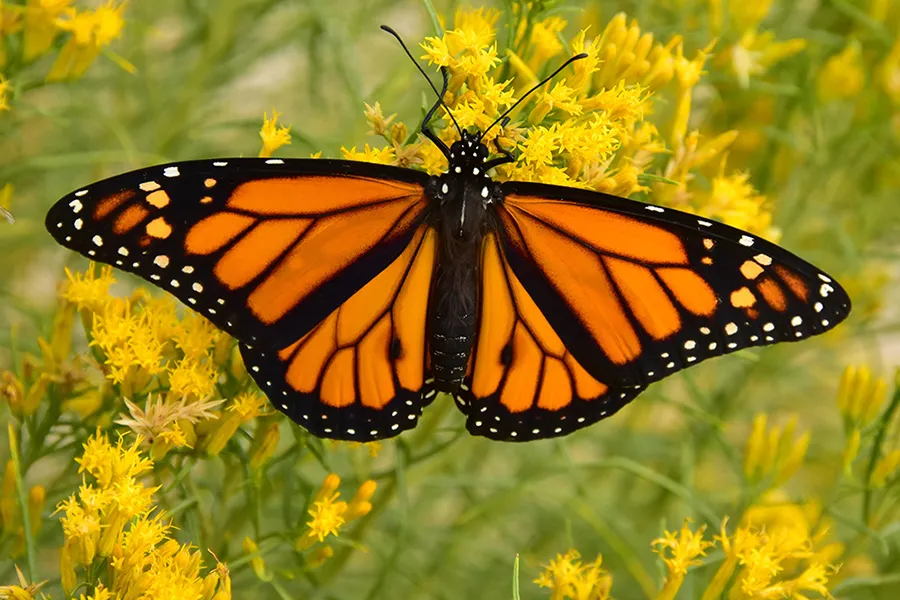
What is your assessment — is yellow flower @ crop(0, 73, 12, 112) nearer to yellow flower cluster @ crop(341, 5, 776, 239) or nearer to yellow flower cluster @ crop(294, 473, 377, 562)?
yellow flower cluster @ crop(341, 5, 776, 239)

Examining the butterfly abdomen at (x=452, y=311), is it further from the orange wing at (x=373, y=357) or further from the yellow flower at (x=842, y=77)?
the yellow flower at (x=842, y=77)

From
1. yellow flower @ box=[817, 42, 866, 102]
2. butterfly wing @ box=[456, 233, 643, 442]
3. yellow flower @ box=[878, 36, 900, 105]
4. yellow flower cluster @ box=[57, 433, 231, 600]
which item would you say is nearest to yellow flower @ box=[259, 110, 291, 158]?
butterfly wing @ box=[456, 233, 643, 442]

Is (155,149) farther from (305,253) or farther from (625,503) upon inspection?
(625,503)

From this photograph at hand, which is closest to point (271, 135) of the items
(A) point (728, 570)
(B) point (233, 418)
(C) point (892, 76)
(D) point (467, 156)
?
(D) point (467, 156)

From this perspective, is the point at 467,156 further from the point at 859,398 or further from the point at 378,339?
the point at 859,398

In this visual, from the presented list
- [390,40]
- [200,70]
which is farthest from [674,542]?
[390,40]
